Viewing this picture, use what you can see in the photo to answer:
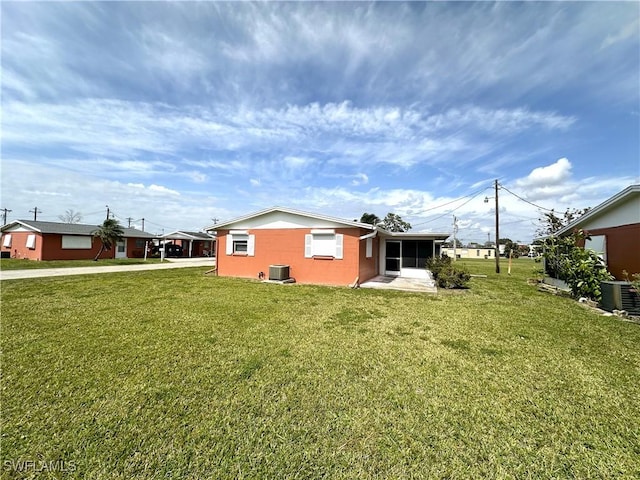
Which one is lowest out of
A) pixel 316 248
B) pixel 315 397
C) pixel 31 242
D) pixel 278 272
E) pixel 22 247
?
pixel 315 397

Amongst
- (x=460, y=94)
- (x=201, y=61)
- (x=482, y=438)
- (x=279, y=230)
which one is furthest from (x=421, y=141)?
(x=482, y=438)

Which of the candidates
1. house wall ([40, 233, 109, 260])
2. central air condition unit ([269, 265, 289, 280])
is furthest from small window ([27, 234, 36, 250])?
central air condition unit ([269, 265, 289, 280])

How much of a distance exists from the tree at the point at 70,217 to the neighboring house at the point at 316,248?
53.9 m

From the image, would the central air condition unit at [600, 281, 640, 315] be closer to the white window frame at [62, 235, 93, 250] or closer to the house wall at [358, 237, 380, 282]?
the house wall at [358, 237, 380, 282]

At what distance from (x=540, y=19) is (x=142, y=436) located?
1154 centimetres

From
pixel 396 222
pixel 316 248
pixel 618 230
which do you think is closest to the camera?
pixel 618 230

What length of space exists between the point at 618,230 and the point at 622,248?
65cm

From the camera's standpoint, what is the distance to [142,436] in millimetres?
2383

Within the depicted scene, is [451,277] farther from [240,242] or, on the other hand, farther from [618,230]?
[240,242]

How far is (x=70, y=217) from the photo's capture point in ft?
164

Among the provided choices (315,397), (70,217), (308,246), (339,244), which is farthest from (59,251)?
(70,217)

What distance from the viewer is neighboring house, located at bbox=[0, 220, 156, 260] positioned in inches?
830

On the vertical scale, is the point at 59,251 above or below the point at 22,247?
below

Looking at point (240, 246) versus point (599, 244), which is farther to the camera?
point (240, 246)
